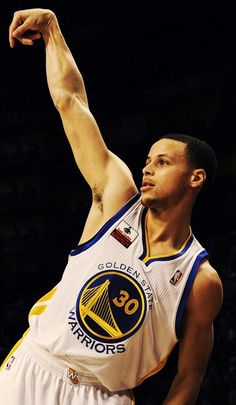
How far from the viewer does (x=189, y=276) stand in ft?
6.77

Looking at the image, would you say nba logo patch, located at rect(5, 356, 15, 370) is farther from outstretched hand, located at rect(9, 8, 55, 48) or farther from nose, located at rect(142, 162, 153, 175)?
outstretched hand, located at rect(9, 8, 55, 48)

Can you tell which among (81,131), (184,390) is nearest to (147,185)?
(81,131)

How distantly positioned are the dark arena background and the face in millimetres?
6450

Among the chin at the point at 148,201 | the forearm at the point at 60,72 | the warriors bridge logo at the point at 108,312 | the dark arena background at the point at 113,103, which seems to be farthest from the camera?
the dark arena background at the point at 113,103

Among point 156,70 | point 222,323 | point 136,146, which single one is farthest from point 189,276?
point 156,70

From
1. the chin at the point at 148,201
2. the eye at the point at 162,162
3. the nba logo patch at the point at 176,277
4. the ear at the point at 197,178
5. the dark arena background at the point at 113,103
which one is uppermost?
the eye at the point at 162,162

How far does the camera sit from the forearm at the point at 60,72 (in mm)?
2199

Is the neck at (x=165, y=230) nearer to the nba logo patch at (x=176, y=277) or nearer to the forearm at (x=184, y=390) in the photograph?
the nba logo patch at (x=176, y=277)

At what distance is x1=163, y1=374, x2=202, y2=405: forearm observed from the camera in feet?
6.99

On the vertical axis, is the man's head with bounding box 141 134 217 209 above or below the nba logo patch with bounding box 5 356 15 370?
above

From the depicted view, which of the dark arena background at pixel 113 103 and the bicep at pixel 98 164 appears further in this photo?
the dark arena background at pixel 113 103

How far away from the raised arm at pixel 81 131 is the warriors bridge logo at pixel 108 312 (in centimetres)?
28

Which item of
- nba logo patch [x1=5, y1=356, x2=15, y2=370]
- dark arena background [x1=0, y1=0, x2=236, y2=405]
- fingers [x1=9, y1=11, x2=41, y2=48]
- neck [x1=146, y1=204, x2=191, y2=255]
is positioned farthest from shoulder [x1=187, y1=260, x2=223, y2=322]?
dark arena background [x1=0, y1=0, x2=236, y2=405]

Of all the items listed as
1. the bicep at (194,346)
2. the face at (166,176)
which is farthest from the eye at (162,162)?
the bicep at (194,346)
